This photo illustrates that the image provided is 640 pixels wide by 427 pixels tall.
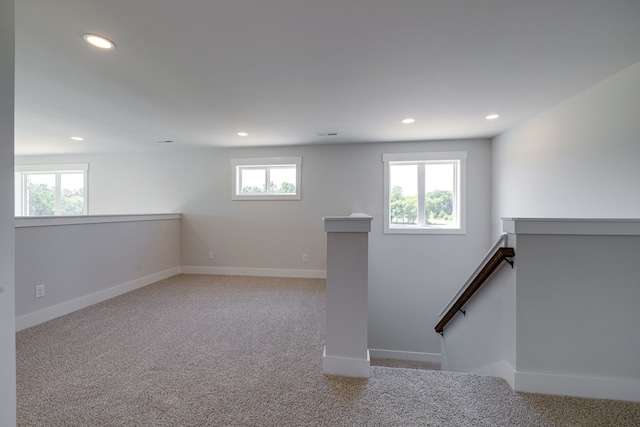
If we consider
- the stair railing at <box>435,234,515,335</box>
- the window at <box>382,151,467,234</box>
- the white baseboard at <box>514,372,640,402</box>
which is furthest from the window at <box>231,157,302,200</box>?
the white baseboard at <box>514,372,640,402</box>

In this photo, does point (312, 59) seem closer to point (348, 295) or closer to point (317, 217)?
point (348, 295)

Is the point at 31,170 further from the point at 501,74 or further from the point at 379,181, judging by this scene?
the point at 501,74

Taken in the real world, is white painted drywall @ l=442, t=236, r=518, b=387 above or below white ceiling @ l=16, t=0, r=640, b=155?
below

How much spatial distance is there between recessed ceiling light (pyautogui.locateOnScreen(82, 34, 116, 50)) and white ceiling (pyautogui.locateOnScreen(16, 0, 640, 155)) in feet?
0.13

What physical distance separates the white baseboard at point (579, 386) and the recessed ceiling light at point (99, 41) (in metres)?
3.40

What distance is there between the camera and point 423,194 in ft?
14.4

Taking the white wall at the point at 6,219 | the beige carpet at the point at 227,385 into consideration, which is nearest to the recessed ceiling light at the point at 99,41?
the white wall at the point at 6,219

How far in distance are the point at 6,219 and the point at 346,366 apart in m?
1.96

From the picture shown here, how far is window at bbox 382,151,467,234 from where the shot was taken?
168 inches

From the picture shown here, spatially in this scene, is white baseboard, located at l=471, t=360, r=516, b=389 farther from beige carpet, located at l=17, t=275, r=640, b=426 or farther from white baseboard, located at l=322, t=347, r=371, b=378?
white baseboard, located at l=322, t=347, r=371, b=378

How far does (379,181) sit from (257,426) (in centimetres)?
369

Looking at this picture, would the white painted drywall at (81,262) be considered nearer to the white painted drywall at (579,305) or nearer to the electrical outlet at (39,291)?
the electrical outlet at (39,291)

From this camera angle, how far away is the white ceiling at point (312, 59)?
1.46 metres

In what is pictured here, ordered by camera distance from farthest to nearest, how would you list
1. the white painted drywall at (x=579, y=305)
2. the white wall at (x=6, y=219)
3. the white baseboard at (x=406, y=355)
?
the white baseboard at (x=406, y=355)
the white painted drywall at (x=579, y=305)
the white wall at (x=6, y=219)
